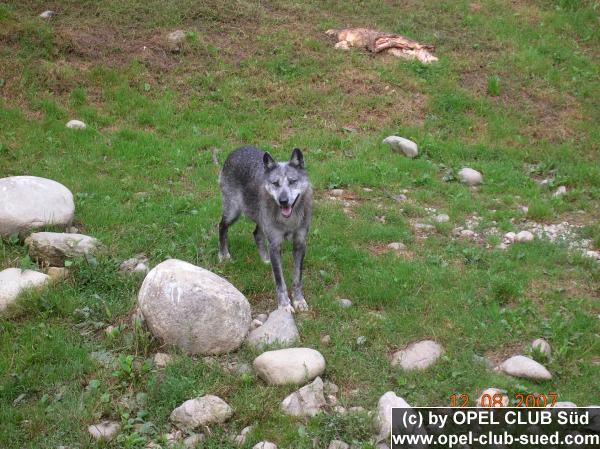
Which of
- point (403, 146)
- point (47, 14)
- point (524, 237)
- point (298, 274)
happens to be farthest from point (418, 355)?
point (47, 14)

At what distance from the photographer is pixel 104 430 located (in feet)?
17.4

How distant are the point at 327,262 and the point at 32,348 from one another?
3740 millimetres

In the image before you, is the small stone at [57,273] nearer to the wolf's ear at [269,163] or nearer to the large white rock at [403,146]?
the wolf's ear at [269,163]

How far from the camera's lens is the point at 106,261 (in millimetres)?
7664

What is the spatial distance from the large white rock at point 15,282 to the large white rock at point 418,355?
4036mm

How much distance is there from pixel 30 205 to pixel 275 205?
3.32 metres

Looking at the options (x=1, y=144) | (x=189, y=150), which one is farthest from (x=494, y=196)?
(x=1, y=144)

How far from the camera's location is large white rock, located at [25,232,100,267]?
25.0ft

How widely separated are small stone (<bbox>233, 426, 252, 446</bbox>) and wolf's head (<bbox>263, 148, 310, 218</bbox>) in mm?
2578

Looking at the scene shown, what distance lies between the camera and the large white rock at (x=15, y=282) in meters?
6.78

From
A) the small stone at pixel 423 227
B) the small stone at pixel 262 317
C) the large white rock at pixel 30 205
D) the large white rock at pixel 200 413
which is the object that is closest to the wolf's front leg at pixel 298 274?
the small stone at pixel 262 317

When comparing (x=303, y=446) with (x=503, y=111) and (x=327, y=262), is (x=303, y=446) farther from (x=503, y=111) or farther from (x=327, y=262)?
(x=503, y=111)

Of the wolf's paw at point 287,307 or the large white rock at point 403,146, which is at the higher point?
the wolf's paw at point 287,307

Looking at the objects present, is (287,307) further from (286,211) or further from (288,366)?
(288,366)
